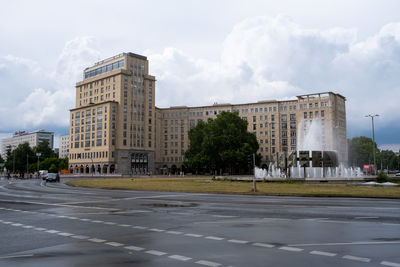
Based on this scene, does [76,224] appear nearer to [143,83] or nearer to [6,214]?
[6,214]

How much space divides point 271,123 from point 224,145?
3607 centimetres

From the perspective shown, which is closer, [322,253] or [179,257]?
[179,257]

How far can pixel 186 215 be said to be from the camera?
51.2 ft

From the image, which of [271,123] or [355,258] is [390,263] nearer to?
[355,258]

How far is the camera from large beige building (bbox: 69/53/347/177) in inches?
4616

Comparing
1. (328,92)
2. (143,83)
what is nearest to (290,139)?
(328,92)

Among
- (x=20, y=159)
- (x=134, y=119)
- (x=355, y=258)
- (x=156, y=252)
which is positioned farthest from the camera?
(x=20, y=159)

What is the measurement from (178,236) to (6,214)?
9.81 meters

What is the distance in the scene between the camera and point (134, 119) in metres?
121

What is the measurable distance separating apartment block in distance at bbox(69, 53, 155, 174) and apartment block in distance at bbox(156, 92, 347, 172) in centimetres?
1888

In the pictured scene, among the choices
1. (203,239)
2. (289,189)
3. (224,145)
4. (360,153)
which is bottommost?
(289,189)

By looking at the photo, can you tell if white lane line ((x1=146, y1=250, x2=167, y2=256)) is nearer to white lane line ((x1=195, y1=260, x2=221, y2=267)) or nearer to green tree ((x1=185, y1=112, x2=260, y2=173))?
white lane line ((x1=195, y1=260, x2=221, y2=267))

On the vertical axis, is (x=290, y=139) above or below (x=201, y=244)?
above

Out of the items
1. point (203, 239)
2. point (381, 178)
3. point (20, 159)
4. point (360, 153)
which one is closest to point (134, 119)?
point (20, 159)
